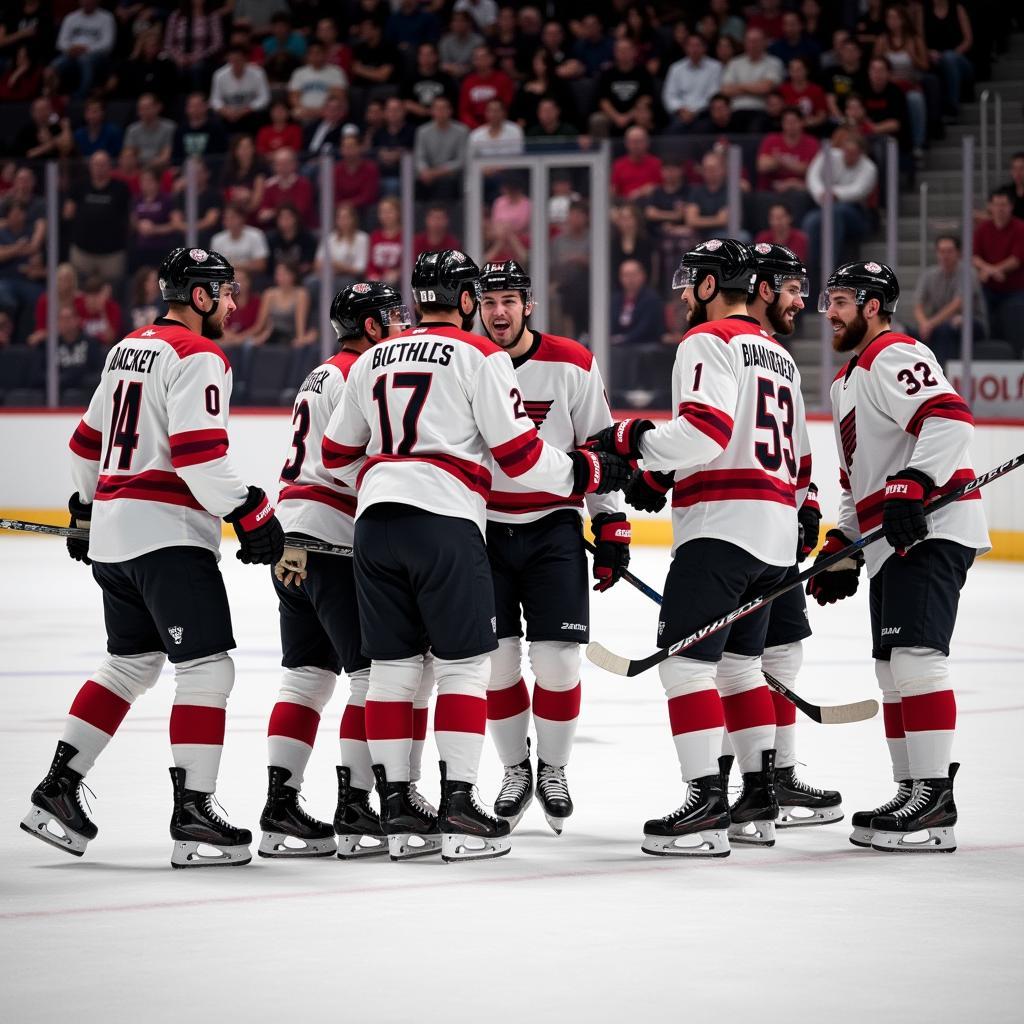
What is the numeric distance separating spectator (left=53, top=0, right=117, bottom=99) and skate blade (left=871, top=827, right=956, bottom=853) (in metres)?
11.4

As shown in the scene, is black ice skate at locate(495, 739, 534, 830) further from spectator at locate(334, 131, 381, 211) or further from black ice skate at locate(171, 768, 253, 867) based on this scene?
spectator at locate(334, 131, 381, 211)

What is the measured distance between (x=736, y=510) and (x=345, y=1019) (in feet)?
5.30

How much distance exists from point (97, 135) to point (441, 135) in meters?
3.06

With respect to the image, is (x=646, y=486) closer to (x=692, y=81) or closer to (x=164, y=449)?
(x=164, y=449)

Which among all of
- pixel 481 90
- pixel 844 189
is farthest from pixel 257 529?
pixel 481 90

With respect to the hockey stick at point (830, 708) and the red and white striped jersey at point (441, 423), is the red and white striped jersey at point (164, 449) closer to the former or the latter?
the red and white striped jersey at point (441, 423)

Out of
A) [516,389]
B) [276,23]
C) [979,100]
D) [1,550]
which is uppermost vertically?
[276,23]

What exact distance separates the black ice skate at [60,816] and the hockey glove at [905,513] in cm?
175

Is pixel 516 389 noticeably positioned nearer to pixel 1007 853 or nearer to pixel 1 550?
pixel 1007 853

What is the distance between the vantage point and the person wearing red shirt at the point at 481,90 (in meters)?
12.6

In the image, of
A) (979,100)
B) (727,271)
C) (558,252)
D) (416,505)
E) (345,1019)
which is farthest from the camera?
(979,100)

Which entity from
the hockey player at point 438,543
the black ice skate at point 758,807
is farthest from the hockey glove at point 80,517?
the black ice skate at point 758,807

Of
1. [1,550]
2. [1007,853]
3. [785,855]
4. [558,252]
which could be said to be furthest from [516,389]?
[1,550]

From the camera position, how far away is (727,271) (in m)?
4.23
